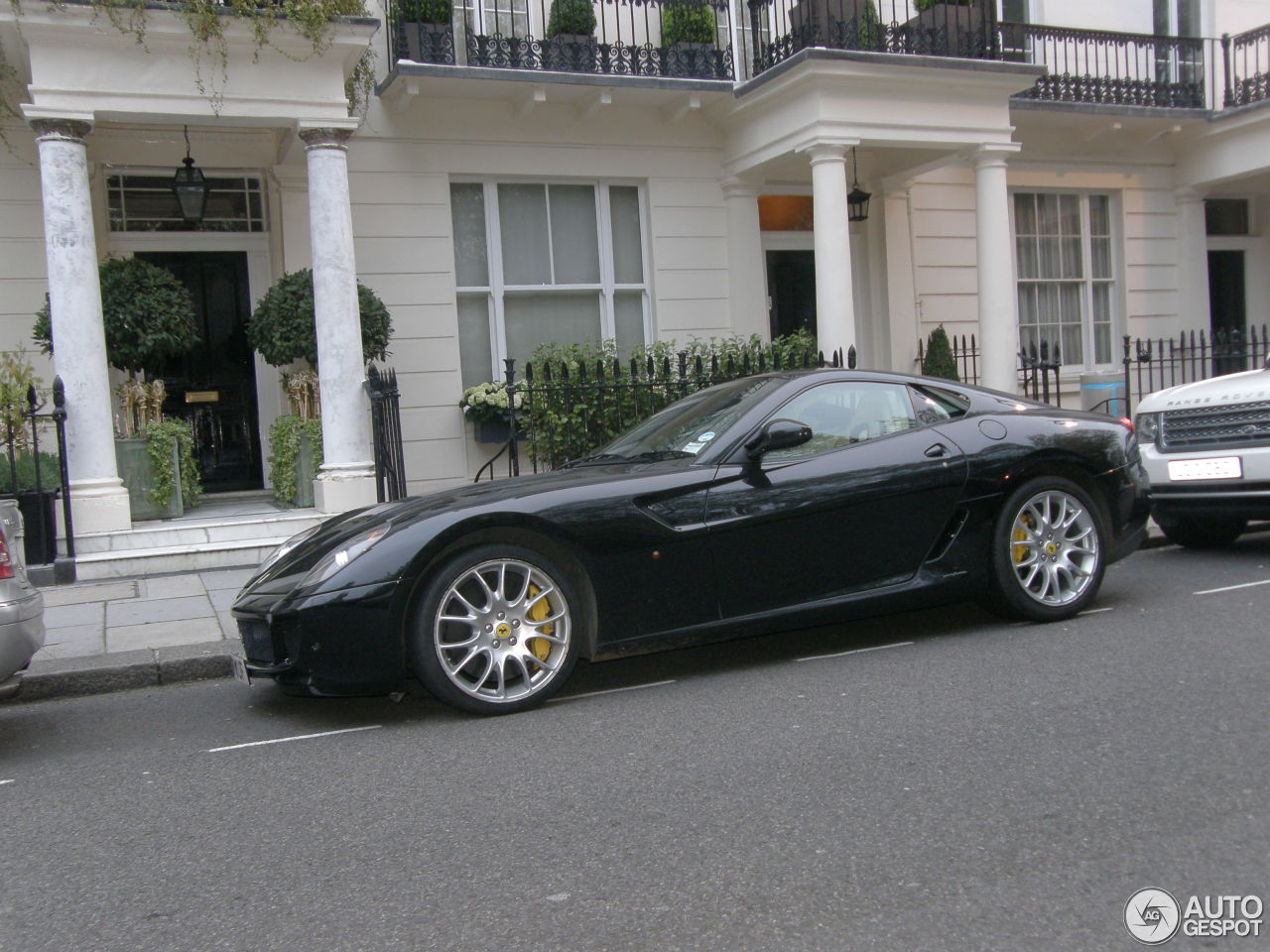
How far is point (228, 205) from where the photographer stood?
39.4ft

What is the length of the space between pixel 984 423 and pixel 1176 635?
1.40m

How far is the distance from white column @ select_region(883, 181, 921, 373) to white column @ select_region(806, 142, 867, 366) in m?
2.35

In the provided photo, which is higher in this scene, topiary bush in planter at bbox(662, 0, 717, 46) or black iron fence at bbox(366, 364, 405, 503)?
topiary bush in planter at bbox(662, 0, 717, 46)

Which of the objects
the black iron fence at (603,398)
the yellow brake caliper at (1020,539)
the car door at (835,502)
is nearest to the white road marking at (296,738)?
the car door at (835,502)

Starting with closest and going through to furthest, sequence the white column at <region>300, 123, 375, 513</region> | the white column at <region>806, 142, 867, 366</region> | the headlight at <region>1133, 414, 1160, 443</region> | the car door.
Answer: the car door < the headlight at <region>1133, 414, 1160, 443</region> < the white column at <region>300, 123, 375, 513</region> < the white column at <region>806, 142, 867, 366</region>

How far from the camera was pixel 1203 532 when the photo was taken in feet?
27.7

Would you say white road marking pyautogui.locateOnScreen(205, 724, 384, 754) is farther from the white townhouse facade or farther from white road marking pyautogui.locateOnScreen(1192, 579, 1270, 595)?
the white townhouse facade

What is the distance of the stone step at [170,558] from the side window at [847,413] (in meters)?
4.76

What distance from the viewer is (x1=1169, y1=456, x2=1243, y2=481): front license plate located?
7566 mm

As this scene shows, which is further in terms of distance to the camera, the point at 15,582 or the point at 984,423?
the point at 984,423

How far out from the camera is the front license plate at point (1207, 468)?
298 inches

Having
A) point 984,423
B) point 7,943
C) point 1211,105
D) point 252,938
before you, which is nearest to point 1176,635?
point 984,423

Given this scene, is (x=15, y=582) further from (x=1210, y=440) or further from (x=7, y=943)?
(x=1210, y=440)

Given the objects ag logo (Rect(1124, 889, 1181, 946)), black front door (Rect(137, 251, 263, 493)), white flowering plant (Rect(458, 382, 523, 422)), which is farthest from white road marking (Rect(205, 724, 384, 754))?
black front door (Rect(137, 251, 263, 493))
